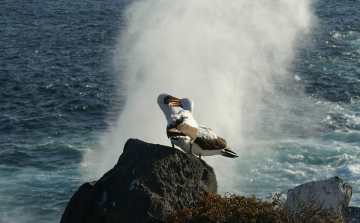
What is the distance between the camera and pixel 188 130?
44.3 ft

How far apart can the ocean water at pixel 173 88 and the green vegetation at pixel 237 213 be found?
12816 millimetres

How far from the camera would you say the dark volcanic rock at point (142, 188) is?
13.0 meters

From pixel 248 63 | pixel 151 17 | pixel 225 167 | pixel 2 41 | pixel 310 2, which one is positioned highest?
pixel 310 2

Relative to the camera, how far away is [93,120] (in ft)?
125

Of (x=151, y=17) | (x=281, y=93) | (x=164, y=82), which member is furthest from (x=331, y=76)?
(x=151, y=17)

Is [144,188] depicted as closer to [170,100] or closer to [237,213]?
[237,213]

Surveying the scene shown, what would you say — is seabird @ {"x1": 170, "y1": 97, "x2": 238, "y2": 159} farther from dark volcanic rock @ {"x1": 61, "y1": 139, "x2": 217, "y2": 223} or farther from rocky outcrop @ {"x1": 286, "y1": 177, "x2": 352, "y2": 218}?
rocky outcrop @ {"x1": 286, "y1": 177, "x2": 352, "y2": 218}

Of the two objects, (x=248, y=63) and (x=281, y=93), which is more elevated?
(x=248, y=63)

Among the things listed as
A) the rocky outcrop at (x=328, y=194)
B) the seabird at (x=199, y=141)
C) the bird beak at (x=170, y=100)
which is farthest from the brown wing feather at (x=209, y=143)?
the rocky outcrop at (x=328, y=194)

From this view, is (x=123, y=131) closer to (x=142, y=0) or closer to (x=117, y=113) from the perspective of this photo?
(x=117, y=113)

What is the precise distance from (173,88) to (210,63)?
701 centimetres

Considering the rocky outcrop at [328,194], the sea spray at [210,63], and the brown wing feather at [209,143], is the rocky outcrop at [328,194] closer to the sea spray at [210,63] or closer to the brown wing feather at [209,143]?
the brown wing feather at [209,143]

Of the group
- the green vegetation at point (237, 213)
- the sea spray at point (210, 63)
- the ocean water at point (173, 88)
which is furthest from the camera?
the sea spray at point (210, 63)

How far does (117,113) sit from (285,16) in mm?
36559
